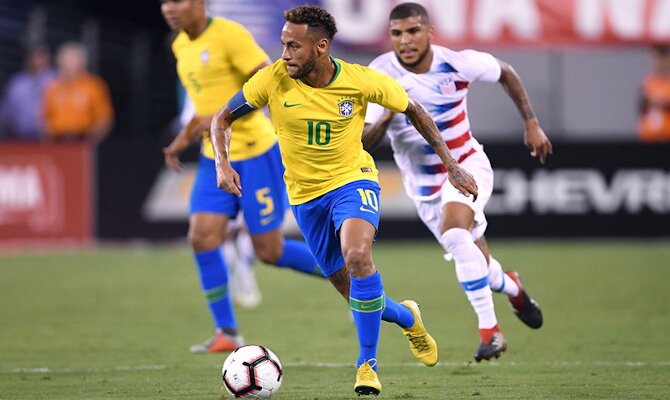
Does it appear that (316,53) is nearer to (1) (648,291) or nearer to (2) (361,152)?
(2) (361,152)

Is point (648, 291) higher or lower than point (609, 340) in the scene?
lower

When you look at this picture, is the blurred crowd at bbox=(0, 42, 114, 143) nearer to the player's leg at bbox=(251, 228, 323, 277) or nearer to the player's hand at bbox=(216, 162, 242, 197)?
the player's leg at bbox=(251, 228, 323, 277)

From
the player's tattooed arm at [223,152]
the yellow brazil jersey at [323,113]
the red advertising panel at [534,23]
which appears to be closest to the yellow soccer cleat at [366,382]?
the yellow brazil jersey at [323,113]

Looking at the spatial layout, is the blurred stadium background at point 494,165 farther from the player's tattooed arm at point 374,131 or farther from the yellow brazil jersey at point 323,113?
the yellow brazil jersey at point 323,113

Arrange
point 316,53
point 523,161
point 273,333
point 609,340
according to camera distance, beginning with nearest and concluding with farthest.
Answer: point 316,53, point 609,340, point 273,333, point 523,161

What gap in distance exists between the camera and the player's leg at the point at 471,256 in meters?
7.84

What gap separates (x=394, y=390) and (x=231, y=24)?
11.2 ft

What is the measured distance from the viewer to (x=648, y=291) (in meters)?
12.1

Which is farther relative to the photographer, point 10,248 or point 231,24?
point 10,248

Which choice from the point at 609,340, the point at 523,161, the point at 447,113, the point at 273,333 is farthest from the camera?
the point at 523,161

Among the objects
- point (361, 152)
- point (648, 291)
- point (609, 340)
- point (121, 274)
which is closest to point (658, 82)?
point (648, 291)

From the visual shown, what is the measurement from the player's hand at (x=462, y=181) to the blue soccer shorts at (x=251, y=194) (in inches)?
93.4

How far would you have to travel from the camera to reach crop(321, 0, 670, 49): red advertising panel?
55.8ft

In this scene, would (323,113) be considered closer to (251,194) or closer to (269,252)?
(251,194)
